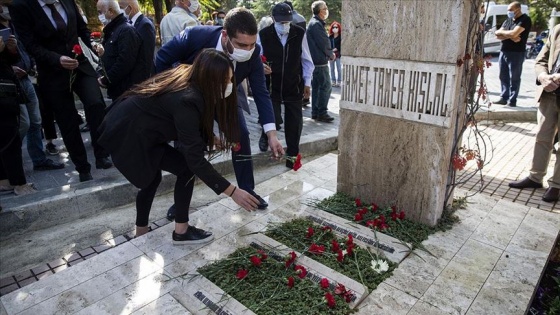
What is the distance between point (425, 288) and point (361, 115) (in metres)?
1.46

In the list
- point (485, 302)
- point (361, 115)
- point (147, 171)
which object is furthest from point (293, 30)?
point (485, 302)

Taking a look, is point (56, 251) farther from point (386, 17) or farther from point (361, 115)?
point (386, 17)

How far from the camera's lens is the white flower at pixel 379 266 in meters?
2.54

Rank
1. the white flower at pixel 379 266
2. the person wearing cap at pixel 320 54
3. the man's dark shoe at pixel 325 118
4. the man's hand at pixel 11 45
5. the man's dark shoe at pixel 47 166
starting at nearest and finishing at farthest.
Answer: the white flower at pixel 379 266 < the man's hand at pixel 11 45 < the man's dark shoe at pixel 47 166 < the person wearing cap at pixel 320 54 < the man's dark shoe at pixel 325 118

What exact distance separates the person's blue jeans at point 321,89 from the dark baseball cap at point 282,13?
249 cm

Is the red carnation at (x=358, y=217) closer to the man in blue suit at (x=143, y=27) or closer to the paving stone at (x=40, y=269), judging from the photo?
the paving stone at (x=40, y=269)

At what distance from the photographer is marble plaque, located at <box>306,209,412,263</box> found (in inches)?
108

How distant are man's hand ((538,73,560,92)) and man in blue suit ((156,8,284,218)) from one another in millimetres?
2760

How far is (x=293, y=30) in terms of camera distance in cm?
483

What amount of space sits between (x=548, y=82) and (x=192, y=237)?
3.67 m

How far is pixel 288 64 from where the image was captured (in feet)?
16.2

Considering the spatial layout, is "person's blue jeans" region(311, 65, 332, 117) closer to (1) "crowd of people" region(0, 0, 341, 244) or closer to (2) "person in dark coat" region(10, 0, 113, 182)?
(1) "crowd of people" region(0, 0, 341, 244)

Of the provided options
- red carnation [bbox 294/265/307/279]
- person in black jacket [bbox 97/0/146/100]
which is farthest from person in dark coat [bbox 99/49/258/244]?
person in black jacket [bbox 97/0/146/100]

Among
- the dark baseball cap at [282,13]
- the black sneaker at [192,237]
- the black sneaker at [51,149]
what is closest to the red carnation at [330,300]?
the black sneaker at [192,237]
